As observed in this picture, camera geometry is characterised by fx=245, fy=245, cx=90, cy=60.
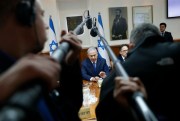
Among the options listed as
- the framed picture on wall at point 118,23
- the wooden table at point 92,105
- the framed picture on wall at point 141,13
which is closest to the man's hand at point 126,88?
the wooden table at point 92,105

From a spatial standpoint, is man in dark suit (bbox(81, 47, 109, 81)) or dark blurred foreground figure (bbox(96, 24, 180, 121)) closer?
dark blurred foreground figure (bbox(96, 24, 180, 121))

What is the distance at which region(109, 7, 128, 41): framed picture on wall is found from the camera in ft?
22.6

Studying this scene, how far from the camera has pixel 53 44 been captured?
577 cm

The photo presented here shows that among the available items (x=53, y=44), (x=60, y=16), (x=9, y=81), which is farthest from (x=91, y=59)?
(x=9, y=81)

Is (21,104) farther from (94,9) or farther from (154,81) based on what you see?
(94,9)

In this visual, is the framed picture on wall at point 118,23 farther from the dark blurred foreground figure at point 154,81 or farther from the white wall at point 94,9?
the dark blurred foreground figure at point 154,81

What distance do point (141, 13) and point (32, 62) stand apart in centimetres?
691

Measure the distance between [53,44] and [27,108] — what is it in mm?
5489

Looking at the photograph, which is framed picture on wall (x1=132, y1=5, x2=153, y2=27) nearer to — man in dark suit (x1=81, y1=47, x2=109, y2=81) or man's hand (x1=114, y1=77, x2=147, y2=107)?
man in dark suit (x1=81, y1=47, x2=109, y2=81)

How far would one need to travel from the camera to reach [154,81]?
133 cm

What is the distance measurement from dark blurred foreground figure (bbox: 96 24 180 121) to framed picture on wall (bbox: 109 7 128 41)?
18.1ft

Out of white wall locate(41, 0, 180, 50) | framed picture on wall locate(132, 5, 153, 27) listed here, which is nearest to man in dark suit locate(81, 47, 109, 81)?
white wall locate(41, 0, 180, 50)

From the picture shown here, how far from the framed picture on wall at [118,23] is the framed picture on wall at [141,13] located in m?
0.27

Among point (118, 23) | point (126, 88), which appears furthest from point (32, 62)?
point (118, 23)
